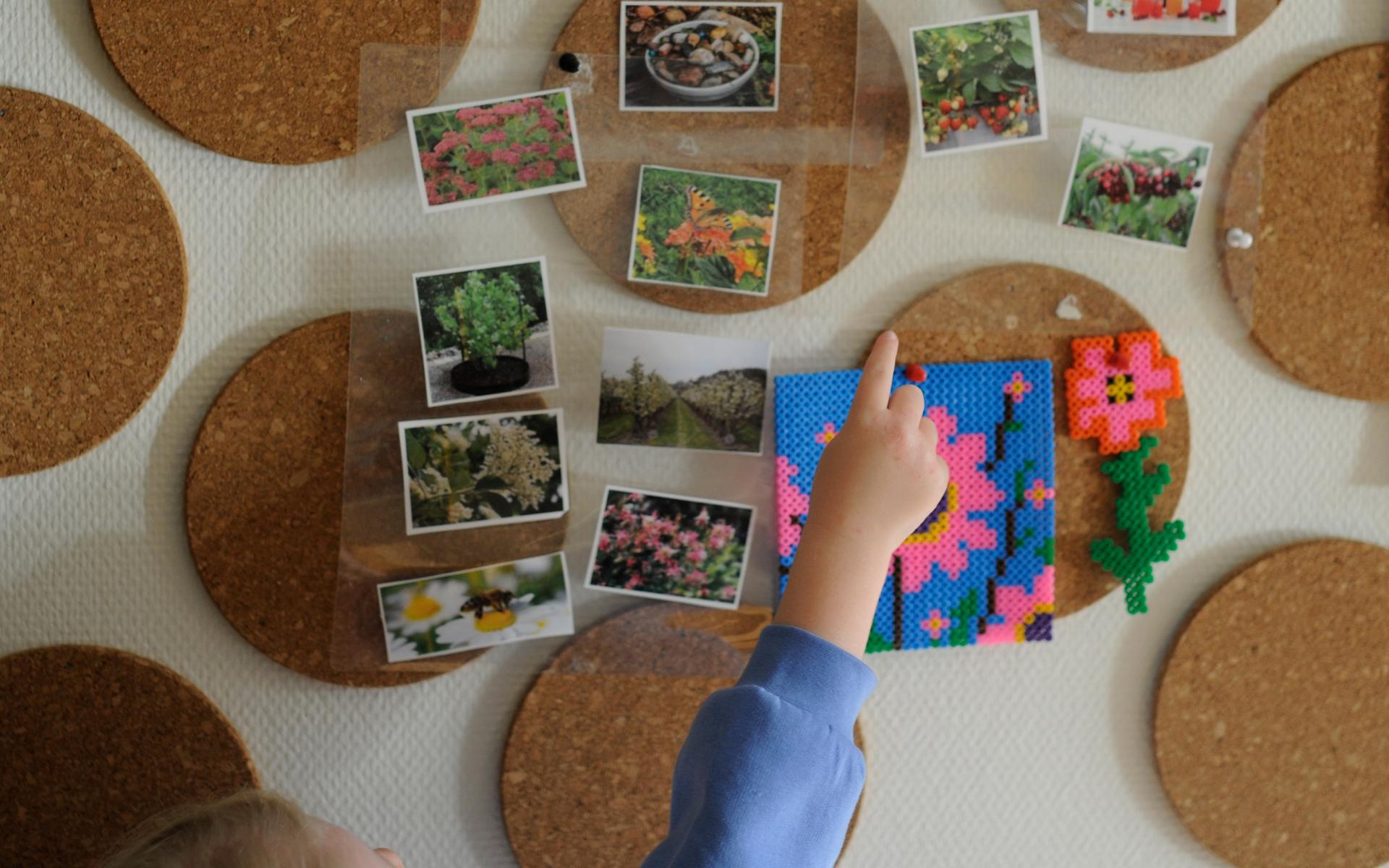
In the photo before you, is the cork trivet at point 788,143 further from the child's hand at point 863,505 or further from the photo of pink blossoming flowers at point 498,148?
the child's hand at point 863,505

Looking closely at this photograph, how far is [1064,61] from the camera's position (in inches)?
27.8

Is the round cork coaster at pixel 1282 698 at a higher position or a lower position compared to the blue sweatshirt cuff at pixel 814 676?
lower

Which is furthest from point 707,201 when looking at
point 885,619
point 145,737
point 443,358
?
point 145,737

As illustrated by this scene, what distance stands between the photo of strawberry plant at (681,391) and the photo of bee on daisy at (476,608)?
112 millimetres

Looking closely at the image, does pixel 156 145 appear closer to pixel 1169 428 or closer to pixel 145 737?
pixel 145 737

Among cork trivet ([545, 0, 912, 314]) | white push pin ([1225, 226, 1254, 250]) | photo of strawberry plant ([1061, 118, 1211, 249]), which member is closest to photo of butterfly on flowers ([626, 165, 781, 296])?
cork trivet ([545, 0, 912, 314])

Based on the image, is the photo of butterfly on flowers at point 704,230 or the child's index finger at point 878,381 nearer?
the child's index finger at point 878,381

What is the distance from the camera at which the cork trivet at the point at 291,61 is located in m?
0.67

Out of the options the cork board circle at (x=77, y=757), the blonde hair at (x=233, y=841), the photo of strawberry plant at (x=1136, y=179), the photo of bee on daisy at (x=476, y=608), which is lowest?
the cork board circle at (x=77, y=757)

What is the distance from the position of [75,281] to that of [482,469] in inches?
12.3

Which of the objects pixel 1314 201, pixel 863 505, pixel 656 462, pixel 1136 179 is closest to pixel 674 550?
pixel 656 462

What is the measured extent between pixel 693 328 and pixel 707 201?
0.09 m

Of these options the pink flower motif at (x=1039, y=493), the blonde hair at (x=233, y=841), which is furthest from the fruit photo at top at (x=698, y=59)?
the blonde hair at (x=233, y=841)

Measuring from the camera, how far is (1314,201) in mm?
718
